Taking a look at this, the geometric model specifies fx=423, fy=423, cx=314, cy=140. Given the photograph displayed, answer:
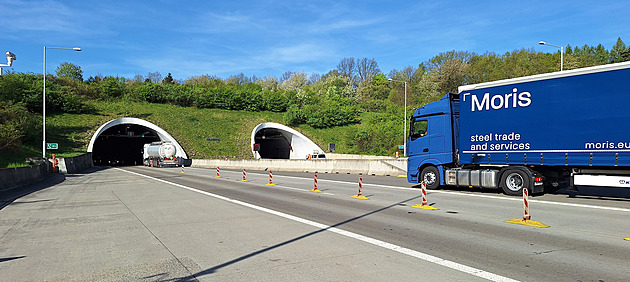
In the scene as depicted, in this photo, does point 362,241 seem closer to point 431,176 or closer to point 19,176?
point 431,176

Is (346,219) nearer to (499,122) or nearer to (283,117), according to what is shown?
(499,122)

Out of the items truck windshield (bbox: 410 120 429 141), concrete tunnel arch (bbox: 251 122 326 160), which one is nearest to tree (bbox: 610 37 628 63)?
concrete tunnel arch (bbox: 251 122 326 160)

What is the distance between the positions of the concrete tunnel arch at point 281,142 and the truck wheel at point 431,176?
1765 inches

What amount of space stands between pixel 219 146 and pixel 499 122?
178 feet

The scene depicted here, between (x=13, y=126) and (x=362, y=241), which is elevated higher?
(x=13, y=126)

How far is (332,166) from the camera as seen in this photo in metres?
36.5

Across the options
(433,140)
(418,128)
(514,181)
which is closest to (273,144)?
(418,128)

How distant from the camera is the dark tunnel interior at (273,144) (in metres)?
78.4

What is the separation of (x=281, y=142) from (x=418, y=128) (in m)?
62.6

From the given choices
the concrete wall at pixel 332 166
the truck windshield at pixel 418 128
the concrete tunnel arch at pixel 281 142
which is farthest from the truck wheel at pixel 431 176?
the concrete tunnel arch at pixel 281 142

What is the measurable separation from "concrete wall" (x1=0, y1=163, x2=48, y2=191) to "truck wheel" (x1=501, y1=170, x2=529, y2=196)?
72.4 feet

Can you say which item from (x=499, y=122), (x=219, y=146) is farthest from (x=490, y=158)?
(x=219, y=146)

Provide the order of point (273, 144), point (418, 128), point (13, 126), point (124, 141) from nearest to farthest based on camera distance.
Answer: point (418, 128), point (13, 126), point (124, 141), point (273, 144)

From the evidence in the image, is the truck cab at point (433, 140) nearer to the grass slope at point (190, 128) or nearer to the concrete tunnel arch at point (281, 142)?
the concrete tunnel arch at point (281, 142)
